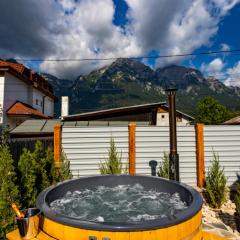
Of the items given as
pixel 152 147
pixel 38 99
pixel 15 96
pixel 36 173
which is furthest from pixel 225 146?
pixel 38 99

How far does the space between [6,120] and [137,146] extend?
9.89 meters

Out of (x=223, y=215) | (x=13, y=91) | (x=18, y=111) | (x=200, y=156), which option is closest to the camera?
(x=223, y=215)

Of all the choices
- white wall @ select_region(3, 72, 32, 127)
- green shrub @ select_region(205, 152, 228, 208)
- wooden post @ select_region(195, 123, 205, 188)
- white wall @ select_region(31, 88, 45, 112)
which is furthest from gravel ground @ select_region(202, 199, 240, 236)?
white wall @ select_region(31, 88, 45, 112)

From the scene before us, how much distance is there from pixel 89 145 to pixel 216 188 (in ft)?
10.4

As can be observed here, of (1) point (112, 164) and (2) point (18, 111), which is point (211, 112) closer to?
(2) point (18, 111)

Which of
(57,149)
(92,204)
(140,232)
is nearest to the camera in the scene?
(140,232)

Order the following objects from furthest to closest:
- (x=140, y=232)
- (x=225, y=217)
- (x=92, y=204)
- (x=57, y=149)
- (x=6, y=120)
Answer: (x=6, y=120)
(x=57, y=149)
(x=225, y=217)
(x=92, y=204)
(x=140, y=232)

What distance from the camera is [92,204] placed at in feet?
13.6

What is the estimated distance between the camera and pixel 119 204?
420 centimetres

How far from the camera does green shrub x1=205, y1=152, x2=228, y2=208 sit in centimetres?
541

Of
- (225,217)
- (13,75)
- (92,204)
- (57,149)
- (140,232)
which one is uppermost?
(13,75)

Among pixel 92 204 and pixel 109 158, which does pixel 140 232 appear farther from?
pixel 109 158

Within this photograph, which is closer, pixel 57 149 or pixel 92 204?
pixel 92 204

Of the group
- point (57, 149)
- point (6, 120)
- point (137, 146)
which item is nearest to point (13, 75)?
point (6, 120)
